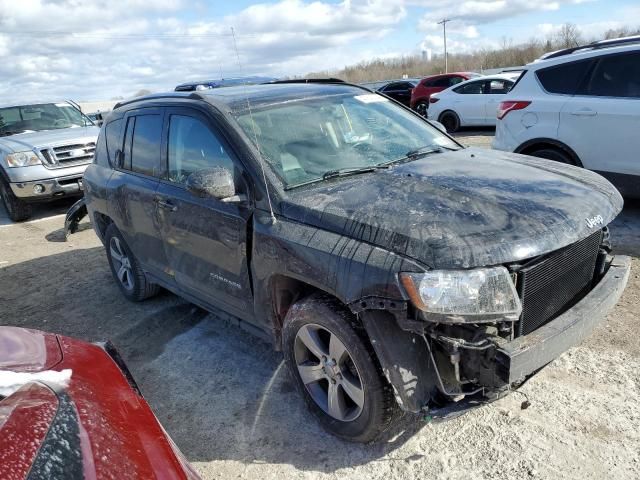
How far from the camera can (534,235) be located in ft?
7.49

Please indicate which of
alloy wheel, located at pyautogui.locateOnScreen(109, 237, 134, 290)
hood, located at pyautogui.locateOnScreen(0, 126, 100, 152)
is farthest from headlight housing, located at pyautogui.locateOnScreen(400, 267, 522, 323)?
hood, located at pyautogui.locateOnScreen(0, 126, 100, 152)

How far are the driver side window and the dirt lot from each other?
1.37 meters

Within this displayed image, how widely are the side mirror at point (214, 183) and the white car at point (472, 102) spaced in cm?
1221

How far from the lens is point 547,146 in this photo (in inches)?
234

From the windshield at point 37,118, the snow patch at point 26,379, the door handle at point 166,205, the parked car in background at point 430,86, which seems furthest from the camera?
the parked car in background at point 430,86

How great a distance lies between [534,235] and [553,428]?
1149mm

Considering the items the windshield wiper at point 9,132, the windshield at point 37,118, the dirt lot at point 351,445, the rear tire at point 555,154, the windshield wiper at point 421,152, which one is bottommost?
the dirt lot at point 351,445

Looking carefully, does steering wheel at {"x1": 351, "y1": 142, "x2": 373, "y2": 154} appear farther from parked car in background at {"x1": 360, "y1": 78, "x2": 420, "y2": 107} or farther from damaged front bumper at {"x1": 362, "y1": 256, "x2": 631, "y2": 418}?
parked car in background at {"x1": 360, "y1": 78, "x2": 420, "y2": 107}

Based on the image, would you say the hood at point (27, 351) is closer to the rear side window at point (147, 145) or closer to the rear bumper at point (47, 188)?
the rear side window at point (147, 145)

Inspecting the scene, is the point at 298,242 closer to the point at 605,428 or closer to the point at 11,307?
the point at 605,428

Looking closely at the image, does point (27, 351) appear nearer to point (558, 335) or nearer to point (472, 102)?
point (558, 335)

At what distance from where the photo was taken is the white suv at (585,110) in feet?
17.3

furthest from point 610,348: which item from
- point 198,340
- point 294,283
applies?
point 198,340

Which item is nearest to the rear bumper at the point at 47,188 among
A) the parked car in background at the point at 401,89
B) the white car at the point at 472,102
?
the white car at the point at 472,102
